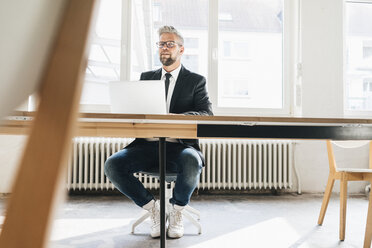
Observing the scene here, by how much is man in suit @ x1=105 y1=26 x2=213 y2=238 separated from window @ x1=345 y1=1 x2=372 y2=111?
7.96ft

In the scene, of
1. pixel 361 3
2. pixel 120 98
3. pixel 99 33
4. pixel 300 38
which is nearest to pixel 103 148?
pixel 99 33

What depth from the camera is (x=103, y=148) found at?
3.25 metres

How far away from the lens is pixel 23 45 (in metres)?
0.29

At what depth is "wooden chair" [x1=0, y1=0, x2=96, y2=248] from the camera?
0.89 feet

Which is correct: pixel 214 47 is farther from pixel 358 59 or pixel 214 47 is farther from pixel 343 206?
pixel 343 206

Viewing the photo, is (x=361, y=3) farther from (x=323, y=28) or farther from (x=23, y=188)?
(x=23, y=188)

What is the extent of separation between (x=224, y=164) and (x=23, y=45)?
124 inches

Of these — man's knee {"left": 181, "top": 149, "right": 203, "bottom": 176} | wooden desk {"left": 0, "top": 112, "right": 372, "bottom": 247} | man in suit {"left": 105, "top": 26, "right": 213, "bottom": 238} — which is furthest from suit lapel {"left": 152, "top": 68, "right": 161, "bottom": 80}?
wooden desk {"left": 0, "top": 112, "right": 372, "bottom": 247}

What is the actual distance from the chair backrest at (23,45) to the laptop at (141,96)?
1020 mm

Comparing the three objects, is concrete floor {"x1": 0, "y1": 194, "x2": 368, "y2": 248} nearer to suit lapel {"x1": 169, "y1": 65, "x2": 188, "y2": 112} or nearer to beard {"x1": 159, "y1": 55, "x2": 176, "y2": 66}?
suit lapel {"x1": 169, "y1": 65, "x2": 188, "y2": 112}

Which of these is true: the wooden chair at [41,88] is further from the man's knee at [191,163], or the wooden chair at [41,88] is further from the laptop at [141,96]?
the man's knee at [191,163]

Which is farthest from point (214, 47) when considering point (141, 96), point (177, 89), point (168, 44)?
point (141, 96)

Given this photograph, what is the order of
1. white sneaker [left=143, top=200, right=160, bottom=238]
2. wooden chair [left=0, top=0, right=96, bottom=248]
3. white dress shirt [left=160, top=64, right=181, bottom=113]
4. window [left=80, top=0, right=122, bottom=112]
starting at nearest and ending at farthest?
wooden chair [left=0, top=0, right=96, bottom=248] → white sneaker [left=143, top=200, right=160, bottom=238] → white dress shirt [left=160, top=64, right=181, bottom=113] → window [left=80, top=0, right=122, bottom=112]

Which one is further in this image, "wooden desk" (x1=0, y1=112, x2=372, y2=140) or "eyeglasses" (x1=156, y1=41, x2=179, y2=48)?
"eyeglasses" (x1=156, y1=41, x2=179, y2=48)
